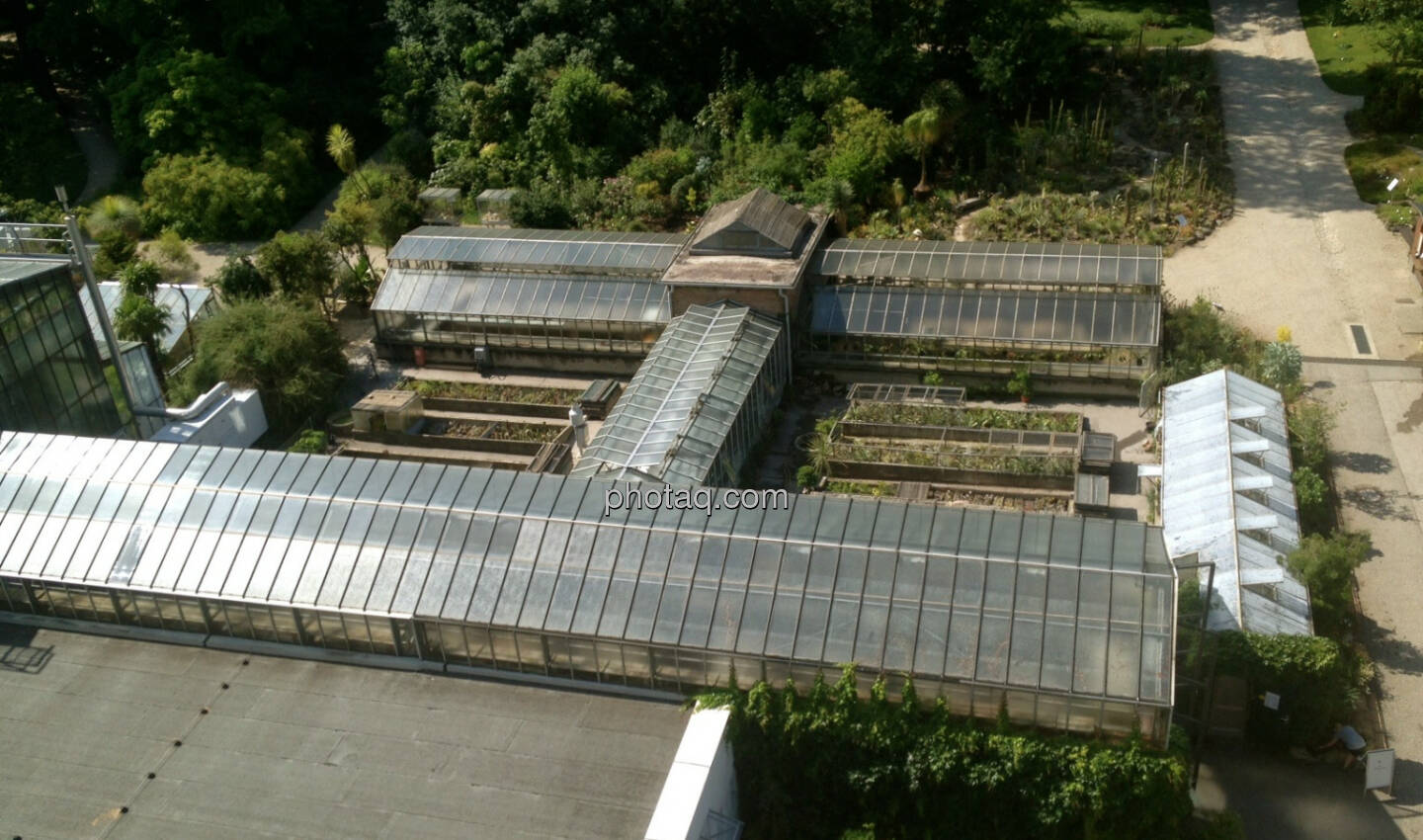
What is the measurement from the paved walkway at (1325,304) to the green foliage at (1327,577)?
1.00 meters

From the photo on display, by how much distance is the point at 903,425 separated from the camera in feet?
102

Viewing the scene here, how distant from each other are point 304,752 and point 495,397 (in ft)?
54.6

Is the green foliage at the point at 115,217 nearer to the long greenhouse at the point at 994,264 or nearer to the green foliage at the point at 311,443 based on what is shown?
the green foliage at the point at 311,443

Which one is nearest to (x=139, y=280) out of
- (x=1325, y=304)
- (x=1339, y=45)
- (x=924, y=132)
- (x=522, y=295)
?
(x=522, y=295)

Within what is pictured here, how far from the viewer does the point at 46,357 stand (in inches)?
1112

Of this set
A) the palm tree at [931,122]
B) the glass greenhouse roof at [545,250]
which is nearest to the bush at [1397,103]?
the palm tree at [931,122]

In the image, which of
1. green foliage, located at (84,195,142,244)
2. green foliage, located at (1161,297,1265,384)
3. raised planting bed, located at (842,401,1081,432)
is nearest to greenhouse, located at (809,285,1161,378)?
green foliage, located at (1161,297,1265,384)

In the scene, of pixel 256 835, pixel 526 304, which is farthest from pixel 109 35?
pixel 256 835

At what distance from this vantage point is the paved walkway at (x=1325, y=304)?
A: 2169cm

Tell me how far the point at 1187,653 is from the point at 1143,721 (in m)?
3.16

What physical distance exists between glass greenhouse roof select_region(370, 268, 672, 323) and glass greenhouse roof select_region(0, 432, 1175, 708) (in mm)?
13048

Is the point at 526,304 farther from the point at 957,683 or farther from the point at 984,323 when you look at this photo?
the point at 957,683

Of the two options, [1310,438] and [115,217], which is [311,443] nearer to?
[115,217]

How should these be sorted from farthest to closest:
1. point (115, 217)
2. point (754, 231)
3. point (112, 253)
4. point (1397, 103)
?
point (115, 217) → point (1397, 103) → point (112, 253) → point (754, 231)
